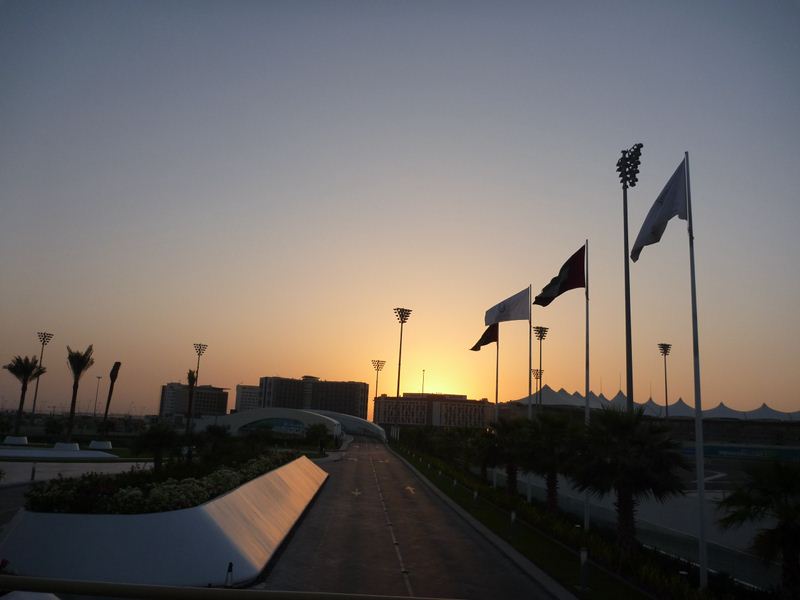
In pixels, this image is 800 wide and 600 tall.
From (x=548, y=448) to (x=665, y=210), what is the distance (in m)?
14.4

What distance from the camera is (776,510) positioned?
1402cm

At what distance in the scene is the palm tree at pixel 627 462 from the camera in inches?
777

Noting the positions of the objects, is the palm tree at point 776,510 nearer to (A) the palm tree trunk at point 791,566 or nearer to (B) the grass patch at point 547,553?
(A) the palm tree trunk at point 791,566

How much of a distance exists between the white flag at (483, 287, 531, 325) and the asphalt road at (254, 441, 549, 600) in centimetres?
1149

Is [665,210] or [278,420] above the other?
[665,210]

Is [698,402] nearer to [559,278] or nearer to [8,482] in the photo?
[559,278]

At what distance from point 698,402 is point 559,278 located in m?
11.9

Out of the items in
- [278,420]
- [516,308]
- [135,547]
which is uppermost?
[516,308]

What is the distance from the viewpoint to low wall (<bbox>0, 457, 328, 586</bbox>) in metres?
14.9

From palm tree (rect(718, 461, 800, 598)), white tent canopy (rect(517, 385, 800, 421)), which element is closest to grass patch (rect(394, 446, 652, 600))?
palm tree (rect(718, 461, 800, 598))

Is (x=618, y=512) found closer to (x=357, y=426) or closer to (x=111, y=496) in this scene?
(x=111, y=496)

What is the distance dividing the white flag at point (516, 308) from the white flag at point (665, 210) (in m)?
→ 13.2

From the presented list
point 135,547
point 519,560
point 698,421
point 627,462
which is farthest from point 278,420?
point 698,421

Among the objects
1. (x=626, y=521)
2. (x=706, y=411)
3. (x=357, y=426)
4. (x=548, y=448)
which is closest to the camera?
(x=626, y=521)
